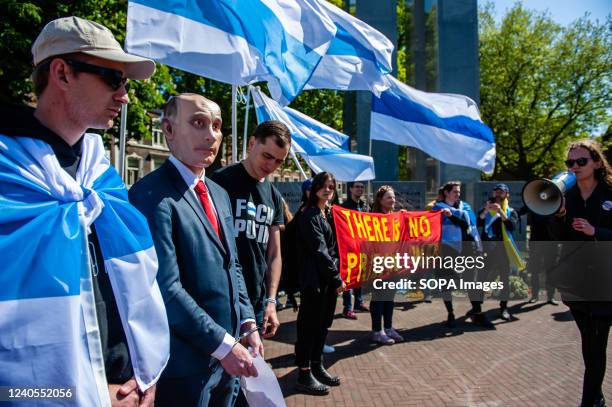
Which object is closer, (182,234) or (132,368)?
(132,368)

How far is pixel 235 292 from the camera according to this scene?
2125 millimetres

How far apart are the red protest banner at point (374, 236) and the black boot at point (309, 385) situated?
198 centimetres

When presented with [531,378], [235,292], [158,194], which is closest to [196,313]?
[235,292]

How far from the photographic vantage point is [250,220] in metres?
3.00

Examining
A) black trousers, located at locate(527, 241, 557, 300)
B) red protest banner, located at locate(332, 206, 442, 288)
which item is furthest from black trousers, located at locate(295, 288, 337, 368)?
black trousers, located at locate(527, 241, 557, 300)

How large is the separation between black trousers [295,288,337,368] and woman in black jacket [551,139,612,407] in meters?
2.21

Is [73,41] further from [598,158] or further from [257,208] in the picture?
[598,158]

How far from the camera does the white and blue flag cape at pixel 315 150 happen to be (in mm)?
7480

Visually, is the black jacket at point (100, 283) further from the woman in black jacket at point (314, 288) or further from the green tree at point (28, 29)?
the green tree at point (28, 29)

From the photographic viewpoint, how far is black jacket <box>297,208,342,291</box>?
4590mm

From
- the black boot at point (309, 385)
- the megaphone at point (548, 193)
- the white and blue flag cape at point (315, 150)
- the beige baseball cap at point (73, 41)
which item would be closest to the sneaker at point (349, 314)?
the white and blue flag cape at point (315, 150)

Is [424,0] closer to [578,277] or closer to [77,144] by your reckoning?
[578,277]

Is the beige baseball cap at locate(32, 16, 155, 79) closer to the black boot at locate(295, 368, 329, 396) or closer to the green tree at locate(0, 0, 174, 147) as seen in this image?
the black boot at locate(295, 368, 329, 396)

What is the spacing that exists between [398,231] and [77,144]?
6098 millimetres
